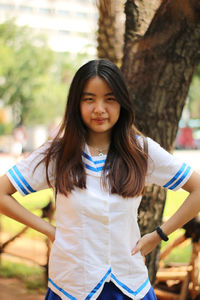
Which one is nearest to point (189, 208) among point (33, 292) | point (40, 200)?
point (33, 292)

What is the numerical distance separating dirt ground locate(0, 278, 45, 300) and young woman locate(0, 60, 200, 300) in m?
1.98

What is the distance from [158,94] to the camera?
7.82 ft

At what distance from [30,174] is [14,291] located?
7.76 feet

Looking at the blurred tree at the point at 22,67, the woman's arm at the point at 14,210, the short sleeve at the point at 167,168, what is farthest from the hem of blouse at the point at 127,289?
the blurred tree at the point at 22,67

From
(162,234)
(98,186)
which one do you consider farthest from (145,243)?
(98,186)

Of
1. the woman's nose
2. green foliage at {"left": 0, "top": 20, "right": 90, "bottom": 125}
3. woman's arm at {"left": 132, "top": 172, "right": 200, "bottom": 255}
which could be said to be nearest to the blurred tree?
green foliage at {"left": 0, "top": 20, "right": 90, "bottom": 125}

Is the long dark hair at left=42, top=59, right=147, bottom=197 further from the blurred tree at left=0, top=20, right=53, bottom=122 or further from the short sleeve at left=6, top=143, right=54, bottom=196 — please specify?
the blurred tree at left=0, top=20, right=53, bottom=122

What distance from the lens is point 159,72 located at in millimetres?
2352

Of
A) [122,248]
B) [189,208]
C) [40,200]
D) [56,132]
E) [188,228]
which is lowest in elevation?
[40,200]

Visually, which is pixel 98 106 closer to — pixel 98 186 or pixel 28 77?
pixel 98 186

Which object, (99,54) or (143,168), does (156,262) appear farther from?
(99,54)

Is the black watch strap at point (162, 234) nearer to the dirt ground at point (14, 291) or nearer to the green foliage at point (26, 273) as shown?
the dirt ground at point (14, 291)

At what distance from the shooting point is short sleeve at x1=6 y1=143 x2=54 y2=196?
5.45ft

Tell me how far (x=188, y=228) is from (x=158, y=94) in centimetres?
123
